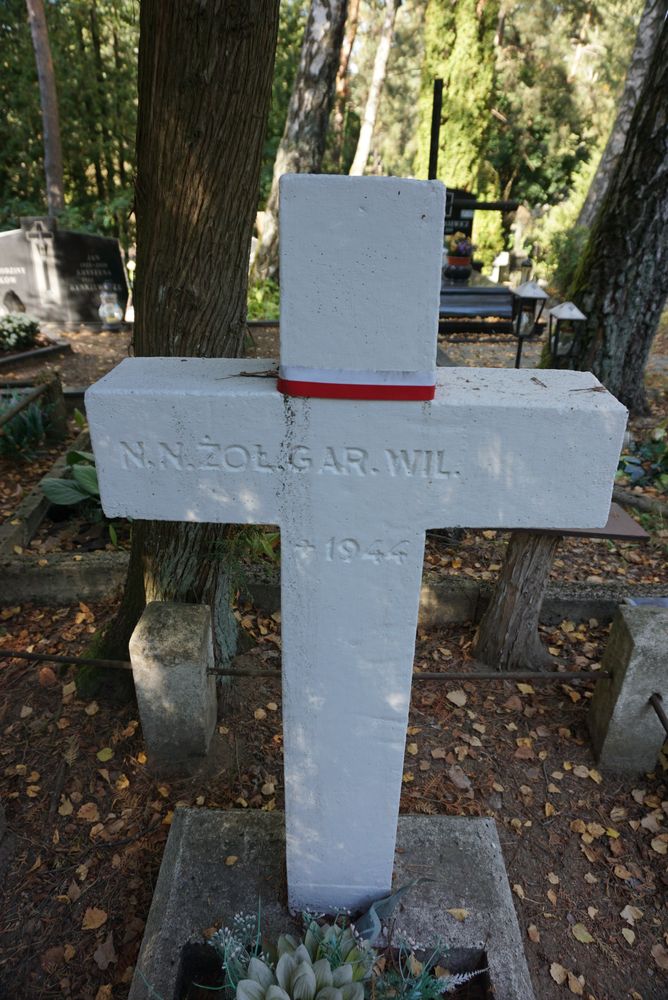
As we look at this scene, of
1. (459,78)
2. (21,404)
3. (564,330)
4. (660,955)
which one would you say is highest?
(459,78)

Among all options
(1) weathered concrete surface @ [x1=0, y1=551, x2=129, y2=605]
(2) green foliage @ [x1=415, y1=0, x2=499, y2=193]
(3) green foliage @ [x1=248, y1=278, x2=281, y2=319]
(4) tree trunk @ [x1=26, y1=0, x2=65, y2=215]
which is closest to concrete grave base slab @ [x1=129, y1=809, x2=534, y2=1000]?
(1) weathered concrete surface @ [x1=0, y1=551, x2=129, y2=605]

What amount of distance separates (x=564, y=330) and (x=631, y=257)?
91 cm

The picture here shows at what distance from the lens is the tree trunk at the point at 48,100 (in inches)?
526

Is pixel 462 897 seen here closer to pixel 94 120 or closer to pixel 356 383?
pixel 356 383

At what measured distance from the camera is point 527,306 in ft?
19.0

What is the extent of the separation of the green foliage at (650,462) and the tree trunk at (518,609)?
291 cm

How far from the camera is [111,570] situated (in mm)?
3982

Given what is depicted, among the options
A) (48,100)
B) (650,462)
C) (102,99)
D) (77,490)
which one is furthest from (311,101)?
(77,490)

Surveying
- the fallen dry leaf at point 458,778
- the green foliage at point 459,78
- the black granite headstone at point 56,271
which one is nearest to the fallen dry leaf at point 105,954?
the fallen dry leaf at point 458,778

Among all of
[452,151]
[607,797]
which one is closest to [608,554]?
[607,797]

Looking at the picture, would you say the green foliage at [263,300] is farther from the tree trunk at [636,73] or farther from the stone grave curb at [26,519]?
the tree trunk at [636,73]

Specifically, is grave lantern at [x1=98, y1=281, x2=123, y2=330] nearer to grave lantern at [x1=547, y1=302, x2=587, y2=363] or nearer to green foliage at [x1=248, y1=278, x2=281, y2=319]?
green foliage at [x1=248, y1=278, x2=281, y2=319]

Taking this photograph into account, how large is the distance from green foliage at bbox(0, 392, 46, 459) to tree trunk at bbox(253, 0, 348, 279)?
784 cm

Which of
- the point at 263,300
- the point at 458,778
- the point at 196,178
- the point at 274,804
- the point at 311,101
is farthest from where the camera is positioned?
the point at 263,300
